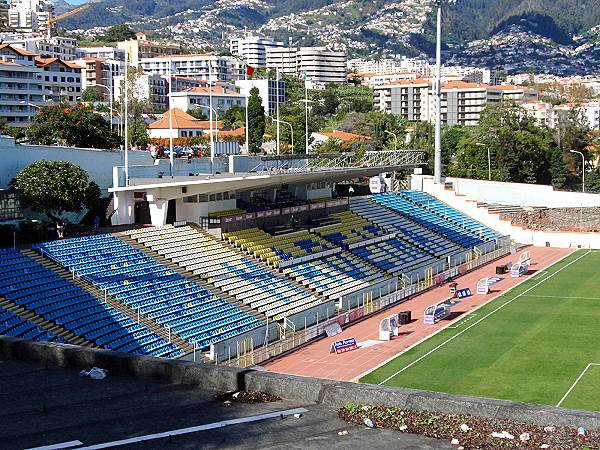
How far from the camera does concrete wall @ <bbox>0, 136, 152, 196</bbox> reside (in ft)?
146

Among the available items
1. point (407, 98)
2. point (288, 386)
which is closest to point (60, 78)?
point (407, 98)

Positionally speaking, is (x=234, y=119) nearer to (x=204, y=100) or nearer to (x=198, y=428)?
(x=204, y=100)

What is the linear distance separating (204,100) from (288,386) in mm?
130664

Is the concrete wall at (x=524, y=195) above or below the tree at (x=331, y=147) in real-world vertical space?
below

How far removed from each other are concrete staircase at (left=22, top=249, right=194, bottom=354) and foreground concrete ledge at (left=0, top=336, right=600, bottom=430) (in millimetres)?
19249

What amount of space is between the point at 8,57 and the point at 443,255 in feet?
270

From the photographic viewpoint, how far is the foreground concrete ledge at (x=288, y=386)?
11.3m

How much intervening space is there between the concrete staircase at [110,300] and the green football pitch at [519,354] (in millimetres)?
7696

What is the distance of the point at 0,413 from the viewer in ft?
41.2

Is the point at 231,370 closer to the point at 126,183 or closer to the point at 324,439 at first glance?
the point at 324,439

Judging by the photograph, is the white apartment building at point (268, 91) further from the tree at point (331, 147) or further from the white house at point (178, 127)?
the tree at point (331, 147)

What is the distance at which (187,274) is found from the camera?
41.5 m

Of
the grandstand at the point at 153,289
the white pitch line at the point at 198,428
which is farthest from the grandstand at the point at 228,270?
the white pitch line at the point at 198,428

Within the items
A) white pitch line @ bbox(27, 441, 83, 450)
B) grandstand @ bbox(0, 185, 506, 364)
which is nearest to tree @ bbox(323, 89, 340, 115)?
grandstand @ bbox(0, 185, 506, 364)
